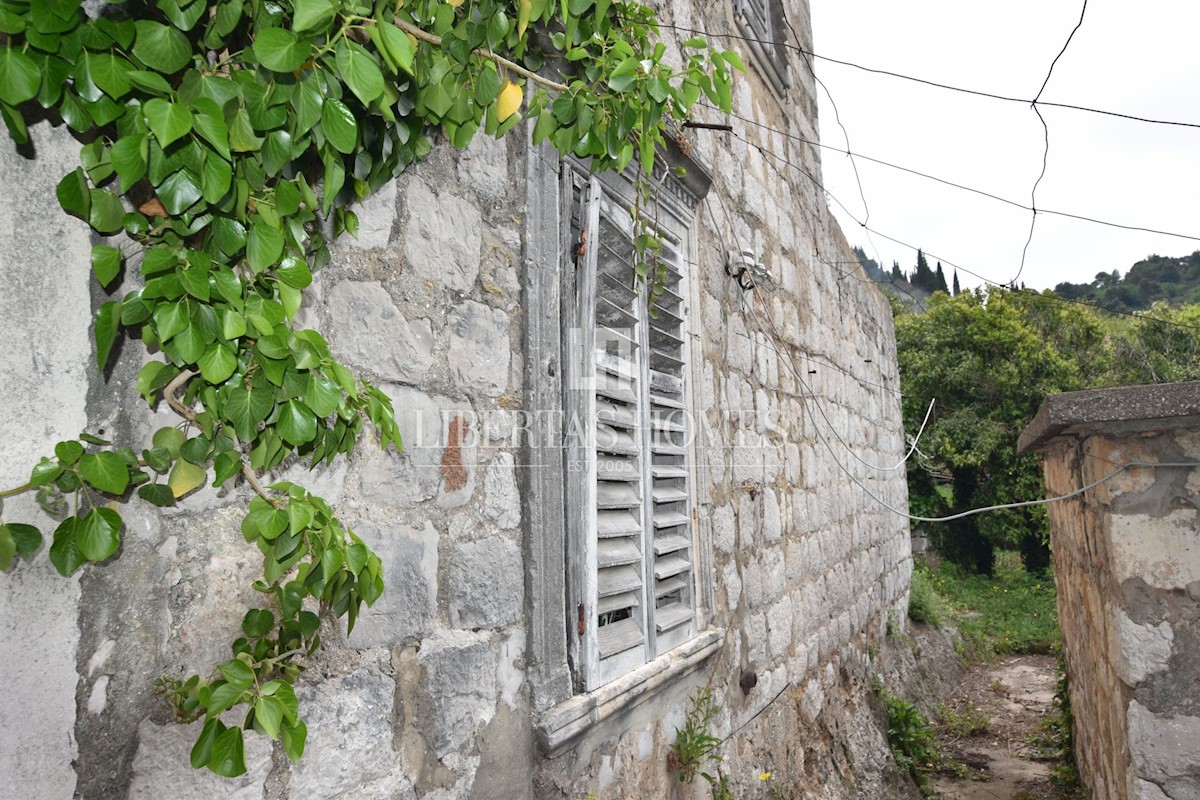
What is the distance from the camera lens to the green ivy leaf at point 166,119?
1002 mm

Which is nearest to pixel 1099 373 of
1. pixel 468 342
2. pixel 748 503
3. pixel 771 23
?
pixel 771 23

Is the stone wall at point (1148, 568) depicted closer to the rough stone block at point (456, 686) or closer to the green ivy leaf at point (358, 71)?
the rough stone block at point (456, 686)

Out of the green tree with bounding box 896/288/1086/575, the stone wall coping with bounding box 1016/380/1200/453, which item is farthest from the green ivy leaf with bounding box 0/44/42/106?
the green tree with bounding box 896/288/1086/575

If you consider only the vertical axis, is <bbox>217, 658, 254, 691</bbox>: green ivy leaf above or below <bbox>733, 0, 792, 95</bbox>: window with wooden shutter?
below

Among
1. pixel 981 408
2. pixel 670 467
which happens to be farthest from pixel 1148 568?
pixel 981 408

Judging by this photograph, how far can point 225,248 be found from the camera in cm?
119

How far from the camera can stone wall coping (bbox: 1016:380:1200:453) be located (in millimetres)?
2453

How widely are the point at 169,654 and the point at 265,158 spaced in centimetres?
80

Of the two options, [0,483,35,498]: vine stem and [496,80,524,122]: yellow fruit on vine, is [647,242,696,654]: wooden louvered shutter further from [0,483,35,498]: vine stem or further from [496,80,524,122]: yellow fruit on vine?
[0,483,35,498]: vine stem

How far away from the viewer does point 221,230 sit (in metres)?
1.18

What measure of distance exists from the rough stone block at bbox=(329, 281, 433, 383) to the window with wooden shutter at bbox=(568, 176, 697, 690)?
0.55m

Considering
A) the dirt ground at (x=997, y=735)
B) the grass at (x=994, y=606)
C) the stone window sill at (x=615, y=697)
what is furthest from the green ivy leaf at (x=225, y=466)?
the grass at (x=994, y=606)

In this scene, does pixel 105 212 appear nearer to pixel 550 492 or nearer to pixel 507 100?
pixel 507 100

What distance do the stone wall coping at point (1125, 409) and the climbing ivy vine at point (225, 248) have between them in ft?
7.68
